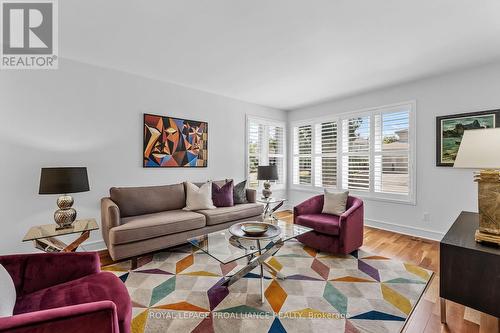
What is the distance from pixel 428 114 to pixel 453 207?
A: 146 centimetres

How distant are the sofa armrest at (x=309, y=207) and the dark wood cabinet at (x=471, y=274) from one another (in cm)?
182

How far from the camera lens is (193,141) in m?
4.13

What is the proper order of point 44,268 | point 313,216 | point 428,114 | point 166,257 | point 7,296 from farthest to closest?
point 428,114 < point 313,216 < point 166,257 < point 44,268 < point 7,296

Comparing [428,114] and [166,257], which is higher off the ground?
[428,114]

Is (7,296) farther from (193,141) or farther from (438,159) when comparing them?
(438,159)

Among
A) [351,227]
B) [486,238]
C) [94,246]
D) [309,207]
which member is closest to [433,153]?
[351,227]

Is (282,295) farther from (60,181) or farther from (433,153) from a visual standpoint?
(433,153)

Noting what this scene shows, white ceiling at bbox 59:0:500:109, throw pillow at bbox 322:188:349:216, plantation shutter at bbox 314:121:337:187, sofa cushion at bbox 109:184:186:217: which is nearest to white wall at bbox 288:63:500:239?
white ceiling at bbox 59:0:500:109

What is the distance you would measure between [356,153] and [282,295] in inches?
129

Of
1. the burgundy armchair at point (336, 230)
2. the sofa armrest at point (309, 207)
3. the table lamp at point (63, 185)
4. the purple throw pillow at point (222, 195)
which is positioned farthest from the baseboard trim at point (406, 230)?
the table lamp at point (63, 185)

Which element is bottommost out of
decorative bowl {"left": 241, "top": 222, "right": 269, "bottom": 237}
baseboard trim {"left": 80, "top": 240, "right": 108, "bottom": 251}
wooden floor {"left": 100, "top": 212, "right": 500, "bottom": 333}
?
wooden floor {"left": 100, "top": 212, "right": 500, "bottom": 333}

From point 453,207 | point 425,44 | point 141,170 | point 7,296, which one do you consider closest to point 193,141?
point 141,170

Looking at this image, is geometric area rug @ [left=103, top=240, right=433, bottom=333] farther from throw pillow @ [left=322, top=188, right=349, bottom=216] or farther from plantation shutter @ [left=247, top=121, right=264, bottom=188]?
plantation shutter @ [left=247, top=121, right=264, bottom=188]

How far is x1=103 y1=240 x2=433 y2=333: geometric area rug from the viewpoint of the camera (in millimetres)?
1746
